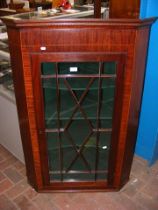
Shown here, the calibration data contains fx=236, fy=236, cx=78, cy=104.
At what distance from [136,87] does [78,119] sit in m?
0.43

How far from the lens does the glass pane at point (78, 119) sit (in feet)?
4.49

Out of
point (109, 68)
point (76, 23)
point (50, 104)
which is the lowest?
point (50, 104)

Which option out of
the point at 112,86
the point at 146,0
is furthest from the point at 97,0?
the point at 112,86

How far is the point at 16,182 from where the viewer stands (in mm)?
1975

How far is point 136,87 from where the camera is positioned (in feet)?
4.69

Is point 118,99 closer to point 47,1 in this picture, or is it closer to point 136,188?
point 136,188

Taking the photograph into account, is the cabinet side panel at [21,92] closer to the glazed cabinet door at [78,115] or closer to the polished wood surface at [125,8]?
the glazed cabinet door at [78,115]

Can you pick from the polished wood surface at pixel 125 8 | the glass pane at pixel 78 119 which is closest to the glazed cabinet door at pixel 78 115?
the glass pane at pixel 78 119

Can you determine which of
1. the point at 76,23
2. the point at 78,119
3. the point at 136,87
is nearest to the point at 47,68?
the point at 76,23

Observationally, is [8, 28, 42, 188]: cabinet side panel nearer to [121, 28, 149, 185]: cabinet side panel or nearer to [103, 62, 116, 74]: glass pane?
[103, 62, 116, 74]: glass pane

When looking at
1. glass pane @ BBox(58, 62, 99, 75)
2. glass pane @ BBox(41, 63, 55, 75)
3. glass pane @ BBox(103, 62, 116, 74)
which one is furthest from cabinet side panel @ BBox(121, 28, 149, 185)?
glass pane @ BBox(41, 63, 55, 75)

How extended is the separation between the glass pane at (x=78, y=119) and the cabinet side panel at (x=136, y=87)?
0.41ft

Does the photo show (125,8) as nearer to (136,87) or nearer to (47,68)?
(136,87)

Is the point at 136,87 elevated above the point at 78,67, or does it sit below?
below
